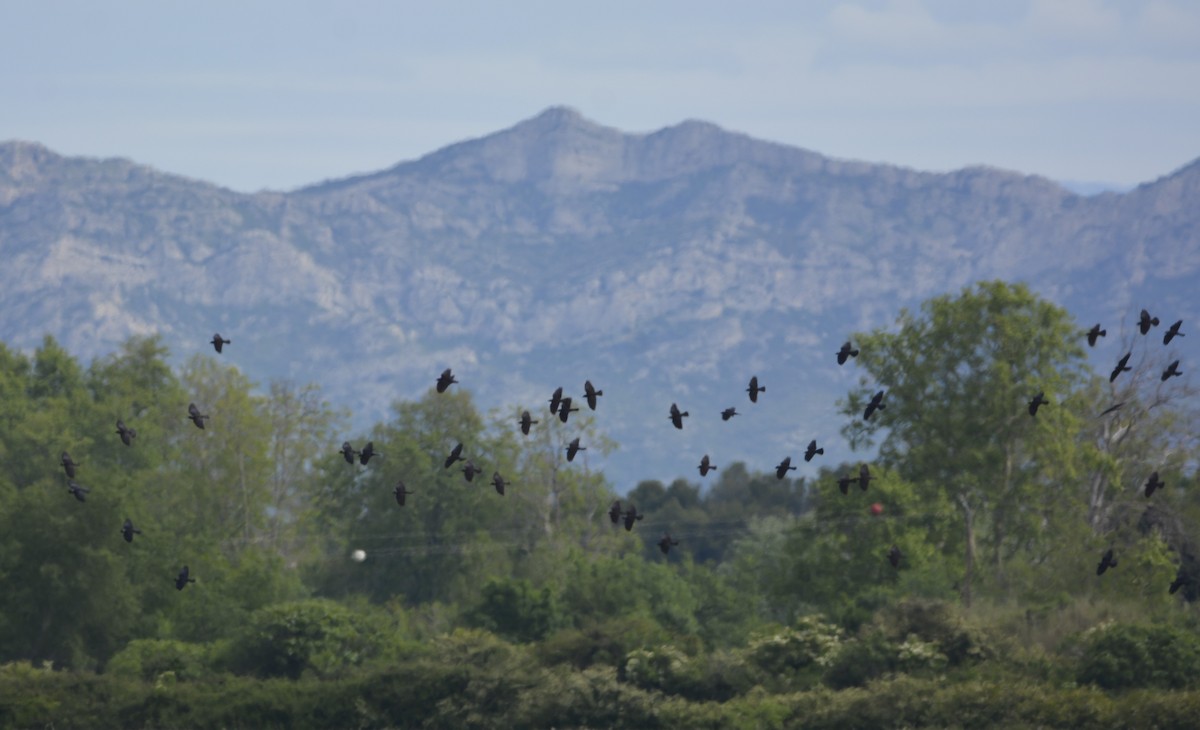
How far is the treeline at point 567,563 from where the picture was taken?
5266 cm

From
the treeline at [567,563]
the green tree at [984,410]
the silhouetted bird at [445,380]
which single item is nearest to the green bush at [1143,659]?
the treeline at [567,563]

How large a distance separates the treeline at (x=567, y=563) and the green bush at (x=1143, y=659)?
0.25 feet

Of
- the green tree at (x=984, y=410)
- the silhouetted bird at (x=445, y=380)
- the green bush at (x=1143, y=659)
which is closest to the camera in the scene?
the silhouetted bird at (x=445, y=380)

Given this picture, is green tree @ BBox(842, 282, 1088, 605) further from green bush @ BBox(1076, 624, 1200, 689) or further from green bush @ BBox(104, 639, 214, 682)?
green bush @ BBox(104, 639, 214, 682)

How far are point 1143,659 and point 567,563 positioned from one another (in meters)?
45.4

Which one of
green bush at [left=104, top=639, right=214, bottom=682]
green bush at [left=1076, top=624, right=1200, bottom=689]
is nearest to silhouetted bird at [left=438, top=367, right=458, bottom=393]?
green bush at [left=1076, top=624, right=1200, bottom=689]

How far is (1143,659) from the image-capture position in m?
49.9

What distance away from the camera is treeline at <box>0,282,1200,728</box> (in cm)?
5266

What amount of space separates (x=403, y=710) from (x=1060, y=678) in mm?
19366

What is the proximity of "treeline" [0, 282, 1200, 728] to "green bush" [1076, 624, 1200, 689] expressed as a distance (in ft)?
0.25

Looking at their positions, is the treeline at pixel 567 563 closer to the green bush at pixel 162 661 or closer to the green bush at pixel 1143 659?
the green bush at pixel 1143 659

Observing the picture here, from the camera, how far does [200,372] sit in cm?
11100

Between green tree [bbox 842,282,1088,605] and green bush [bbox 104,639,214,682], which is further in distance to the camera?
green tree [bbox 842,282,1088,605]

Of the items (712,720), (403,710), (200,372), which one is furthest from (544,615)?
(200,372)
